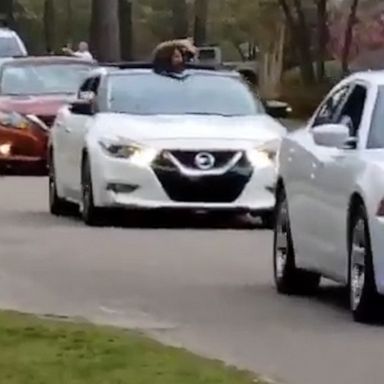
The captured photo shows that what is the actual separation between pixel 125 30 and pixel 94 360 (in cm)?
5697

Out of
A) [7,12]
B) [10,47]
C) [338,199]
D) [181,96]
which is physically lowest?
[7,12]

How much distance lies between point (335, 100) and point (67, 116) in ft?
26.6

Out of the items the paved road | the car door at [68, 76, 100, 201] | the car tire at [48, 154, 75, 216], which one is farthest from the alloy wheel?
the car tire at [48, 154, 75, 216]

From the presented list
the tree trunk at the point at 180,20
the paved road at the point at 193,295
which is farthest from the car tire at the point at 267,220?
the tree trunk at the point at 180,20

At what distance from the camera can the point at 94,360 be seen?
10102 mm

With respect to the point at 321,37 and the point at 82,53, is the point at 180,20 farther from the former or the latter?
the point at 82,53

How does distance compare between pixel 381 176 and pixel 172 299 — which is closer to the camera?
pixel 381 176

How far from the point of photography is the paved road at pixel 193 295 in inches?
431

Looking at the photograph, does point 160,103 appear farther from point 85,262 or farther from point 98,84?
point 85,262

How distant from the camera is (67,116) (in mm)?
21672

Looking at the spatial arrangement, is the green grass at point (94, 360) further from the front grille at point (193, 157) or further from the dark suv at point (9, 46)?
the dark suv at point (9, 46)

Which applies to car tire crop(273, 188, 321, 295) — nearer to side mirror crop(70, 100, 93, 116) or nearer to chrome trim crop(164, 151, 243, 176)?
chrome trim crop(164, 151, 243, 176)

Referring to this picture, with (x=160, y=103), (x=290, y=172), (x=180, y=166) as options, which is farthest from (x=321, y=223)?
(x=160, y=103)

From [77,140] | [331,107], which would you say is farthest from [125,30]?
[331,107]
